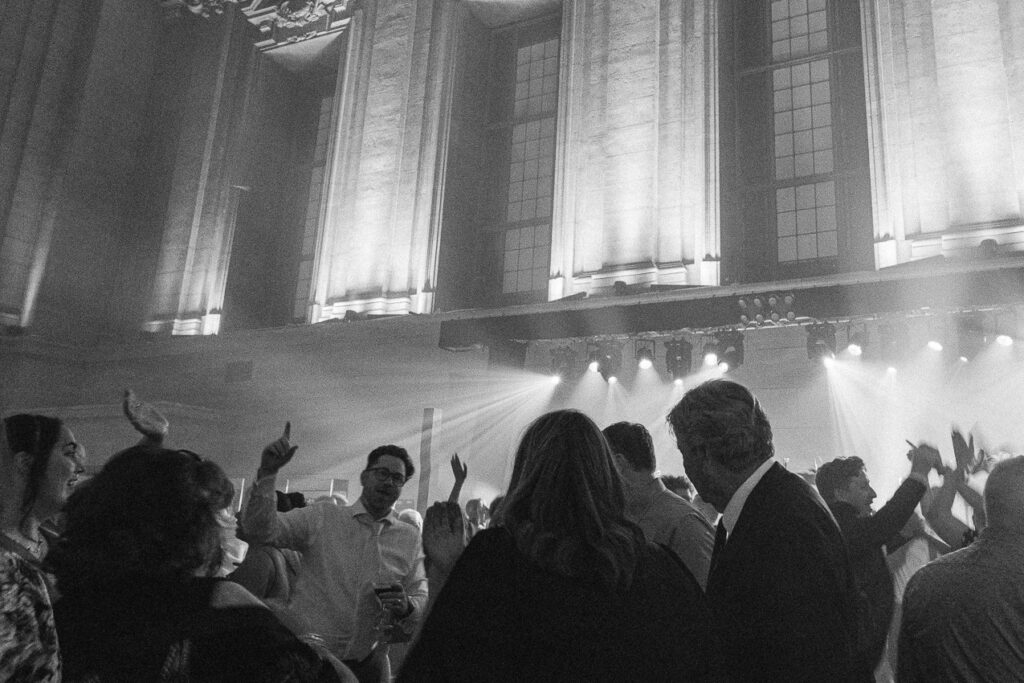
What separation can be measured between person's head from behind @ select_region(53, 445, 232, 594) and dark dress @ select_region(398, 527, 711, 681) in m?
0.63

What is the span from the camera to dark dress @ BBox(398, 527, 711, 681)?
1.97m

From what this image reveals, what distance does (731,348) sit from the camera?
12344 mm

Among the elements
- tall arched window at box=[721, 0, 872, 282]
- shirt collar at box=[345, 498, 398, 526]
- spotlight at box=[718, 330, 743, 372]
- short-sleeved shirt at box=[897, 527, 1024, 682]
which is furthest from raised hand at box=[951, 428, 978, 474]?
tall arched window at box=[721, 0, 872, 282]

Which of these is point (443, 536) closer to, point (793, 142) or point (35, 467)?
point (35, 467)

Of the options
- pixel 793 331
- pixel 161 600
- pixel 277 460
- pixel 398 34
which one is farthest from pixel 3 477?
pixel 398 34

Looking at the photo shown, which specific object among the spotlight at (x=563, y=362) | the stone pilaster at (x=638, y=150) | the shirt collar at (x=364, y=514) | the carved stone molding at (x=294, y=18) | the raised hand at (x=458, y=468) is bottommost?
the shirt collar at (x=364, y=514)

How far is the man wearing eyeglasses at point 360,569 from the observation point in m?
4.43

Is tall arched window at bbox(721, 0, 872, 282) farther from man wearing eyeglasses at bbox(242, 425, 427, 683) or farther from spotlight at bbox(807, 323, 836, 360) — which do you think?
man wearing eyeglasses at bbox(242, 425, 427, 683)

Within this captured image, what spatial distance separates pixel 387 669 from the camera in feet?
15.9

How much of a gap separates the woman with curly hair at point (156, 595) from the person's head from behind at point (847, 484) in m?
Result: 4.00

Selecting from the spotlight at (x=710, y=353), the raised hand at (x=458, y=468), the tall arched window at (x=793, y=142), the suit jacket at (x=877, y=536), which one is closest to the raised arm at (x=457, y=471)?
the raised hand at (x=458, y=468)

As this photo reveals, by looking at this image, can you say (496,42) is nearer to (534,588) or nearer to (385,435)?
(385,435)

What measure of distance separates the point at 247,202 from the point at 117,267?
361 cm

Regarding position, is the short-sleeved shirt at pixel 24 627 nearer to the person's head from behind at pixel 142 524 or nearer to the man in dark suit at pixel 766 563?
the person's head from behind at pixel 142 524
